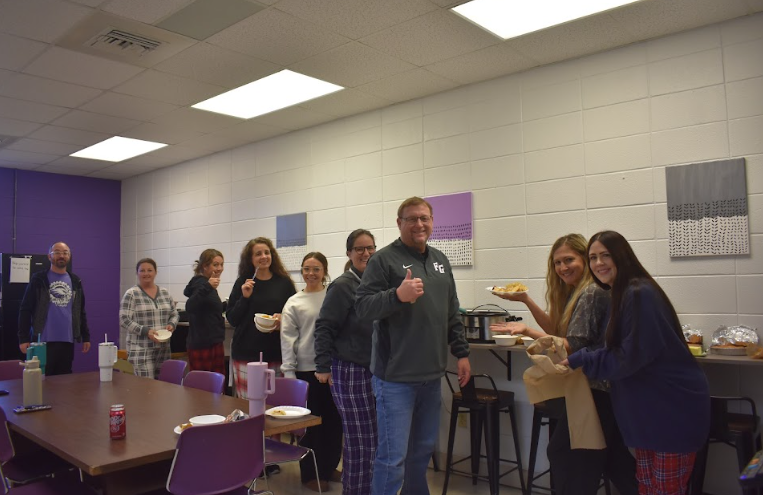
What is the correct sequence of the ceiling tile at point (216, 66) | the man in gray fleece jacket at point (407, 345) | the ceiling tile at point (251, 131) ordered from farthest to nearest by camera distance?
1. the ceiling tile at point (251, 131)
2. the ceiling tile at point (216, 66)
3. the man in gray fleece jacket at point (407, 345)

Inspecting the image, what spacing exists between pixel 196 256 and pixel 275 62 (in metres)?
3.56

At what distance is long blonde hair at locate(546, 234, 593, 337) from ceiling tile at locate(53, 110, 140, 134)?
4.09 meters

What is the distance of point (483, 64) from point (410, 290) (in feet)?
7.09

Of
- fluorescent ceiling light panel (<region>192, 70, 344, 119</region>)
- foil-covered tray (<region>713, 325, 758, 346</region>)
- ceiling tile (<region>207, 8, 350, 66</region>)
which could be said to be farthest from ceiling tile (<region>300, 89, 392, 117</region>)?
foil-covered tray (<region>713, 325, 758, 346</region>)

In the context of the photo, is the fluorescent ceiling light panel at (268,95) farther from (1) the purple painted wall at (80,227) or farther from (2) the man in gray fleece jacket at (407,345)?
(1) the purple painted wall at (80,227)

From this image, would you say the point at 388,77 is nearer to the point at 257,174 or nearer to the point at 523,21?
the point at 523,21

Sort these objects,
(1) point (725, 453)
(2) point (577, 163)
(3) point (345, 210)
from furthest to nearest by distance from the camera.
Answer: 1. (3) point (345, 210)
2. (2) point (577, 163)
3. (1) point (725, 453)

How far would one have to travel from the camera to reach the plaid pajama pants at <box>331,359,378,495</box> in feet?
10.3

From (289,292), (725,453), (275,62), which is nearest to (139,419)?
(289,292)

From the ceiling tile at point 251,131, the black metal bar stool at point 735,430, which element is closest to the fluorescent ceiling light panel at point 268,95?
the ceiling tile at point 251,131

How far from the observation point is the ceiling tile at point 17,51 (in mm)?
3555

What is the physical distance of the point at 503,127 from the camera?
13.9ft

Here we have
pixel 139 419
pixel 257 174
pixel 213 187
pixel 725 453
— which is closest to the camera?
pixel 139 419

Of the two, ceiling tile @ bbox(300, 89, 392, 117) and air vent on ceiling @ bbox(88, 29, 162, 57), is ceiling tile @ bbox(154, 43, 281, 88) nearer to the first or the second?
air vent on ceiling @ bbox(88, 29, 162, 57)
